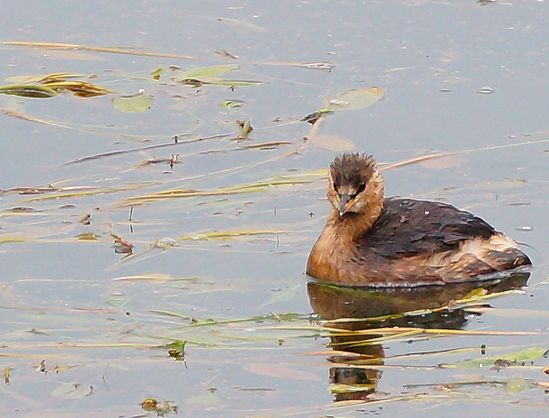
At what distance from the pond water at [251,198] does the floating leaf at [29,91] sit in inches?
1.4

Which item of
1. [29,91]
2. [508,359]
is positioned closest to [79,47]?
[29,91]

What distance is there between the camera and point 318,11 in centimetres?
1405

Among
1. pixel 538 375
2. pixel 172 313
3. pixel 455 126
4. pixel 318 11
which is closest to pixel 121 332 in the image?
pixel 172 313

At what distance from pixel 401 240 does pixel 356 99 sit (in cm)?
219

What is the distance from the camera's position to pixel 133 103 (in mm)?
12289

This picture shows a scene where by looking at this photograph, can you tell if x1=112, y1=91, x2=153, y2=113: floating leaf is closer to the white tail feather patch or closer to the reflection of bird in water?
the reflection of bird in water

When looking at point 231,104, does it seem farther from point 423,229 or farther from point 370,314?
point 370,314

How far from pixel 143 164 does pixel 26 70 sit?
6.86 feet

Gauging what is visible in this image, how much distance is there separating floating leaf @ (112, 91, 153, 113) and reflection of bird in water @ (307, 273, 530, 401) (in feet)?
9.06

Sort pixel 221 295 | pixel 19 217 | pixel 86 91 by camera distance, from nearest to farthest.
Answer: pixel 221 295 → pixel 19 217 → pixel 86 91

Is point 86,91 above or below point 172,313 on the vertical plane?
above

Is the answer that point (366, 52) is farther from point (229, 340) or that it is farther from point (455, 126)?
point (229, 340)

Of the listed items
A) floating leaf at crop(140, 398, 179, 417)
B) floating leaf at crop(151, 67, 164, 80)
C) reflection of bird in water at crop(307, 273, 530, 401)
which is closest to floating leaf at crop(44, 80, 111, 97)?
floating leaf at crop(151, 67, 164, 80)

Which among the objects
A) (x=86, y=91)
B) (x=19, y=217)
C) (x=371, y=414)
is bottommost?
(x=371, y=414)
